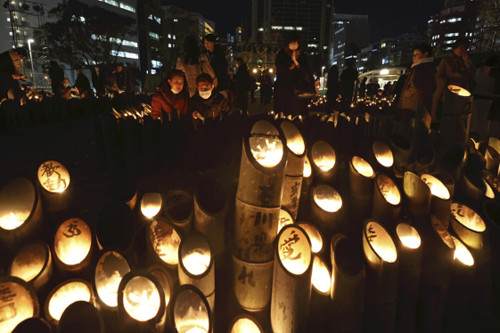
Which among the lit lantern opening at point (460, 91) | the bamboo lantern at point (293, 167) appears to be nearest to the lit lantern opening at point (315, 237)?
the bamboo lantern at point (293, 167)

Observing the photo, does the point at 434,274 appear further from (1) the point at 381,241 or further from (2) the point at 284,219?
(2) the point at 284,219

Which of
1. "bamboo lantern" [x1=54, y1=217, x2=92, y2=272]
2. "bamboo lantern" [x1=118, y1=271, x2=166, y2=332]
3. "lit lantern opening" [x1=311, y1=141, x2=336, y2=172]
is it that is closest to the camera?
"bamboo lantern" [x1=118, y1=271, x2=166, y2=332]

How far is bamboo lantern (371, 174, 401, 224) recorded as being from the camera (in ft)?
7.36

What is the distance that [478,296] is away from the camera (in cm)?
231

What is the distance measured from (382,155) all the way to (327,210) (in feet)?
3.08

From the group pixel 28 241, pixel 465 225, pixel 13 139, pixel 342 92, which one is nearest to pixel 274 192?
pixel 28 241

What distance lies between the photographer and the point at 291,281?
1.62 meters

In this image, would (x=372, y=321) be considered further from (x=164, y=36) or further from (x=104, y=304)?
(x=164, y=36)

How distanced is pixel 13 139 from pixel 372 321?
7.19 m

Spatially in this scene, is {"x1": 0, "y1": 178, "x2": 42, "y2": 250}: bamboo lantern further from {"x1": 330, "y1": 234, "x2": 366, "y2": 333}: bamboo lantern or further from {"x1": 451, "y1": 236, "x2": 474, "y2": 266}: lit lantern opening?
{"x1": 451, "y1": 236, "x2": 474, "y2": 266}: lit lantern opening

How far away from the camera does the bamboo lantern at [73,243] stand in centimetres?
184

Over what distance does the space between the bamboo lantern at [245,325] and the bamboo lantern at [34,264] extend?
1151mm

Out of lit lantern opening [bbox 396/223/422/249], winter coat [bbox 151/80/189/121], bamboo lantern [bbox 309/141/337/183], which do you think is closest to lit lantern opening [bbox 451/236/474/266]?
lit lantern opening [bbox 396/223/422/249]

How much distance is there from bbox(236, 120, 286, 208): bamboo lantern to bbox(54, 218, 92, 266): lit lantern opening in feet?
3.47
